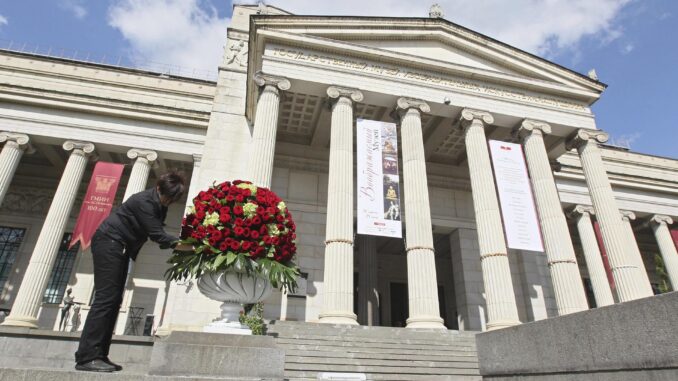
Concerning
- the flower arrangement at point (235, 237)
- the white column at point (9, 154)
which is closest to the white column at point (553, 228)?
the flower arrangement at point (235, 237)

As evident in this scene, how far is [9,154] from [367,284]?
1784 centimetres

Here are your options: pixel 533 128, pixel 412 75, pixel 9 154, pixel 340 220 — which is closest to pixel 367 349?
pixel 340 220

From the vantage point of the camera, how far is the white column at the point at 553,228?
587 inches

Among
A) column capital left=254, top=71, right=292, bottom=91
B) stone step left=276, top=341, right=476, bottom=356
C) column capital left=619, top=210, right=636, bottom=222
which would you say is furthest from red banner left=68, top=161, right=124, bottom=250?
column capital left=619, top=210, right=636, bottom=222

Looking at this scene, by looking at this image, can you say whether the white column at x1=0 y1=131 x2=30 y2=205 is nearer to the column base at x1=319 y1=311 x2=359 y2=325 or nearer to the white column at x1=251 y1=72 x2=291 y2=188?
the white column at x1=251 y1=72 x2=291 y2=188

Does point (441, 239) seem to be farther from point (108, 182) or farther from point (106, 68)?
point (106, 68)

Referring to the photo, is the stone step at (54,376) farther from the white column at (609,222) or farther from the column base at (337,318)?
the white column at (609,222)

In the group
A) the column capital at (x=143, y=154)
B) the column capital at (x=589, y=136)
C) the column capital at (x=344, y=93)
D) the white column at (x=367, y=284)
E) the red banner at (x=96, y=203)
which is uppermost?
the column capital at (x=344, y=93)

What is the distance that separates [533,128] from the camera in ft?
58.9

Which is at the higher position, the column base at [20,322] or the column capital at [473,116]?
the column capital at [473,116]

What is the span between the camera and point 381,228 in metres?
13.8

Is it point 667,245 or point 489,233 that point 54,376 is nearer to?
point 489,233

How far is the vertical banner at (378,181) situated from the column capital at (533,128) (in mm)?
6456

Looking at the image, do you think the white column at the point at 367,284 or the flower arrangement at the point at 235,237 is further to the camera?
the white column at the point at 367,284
